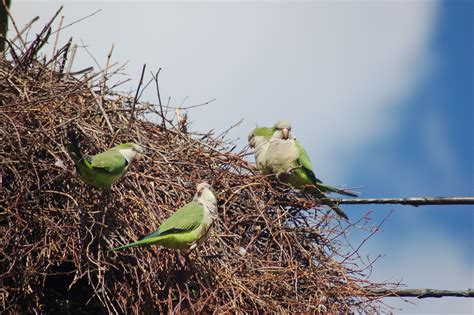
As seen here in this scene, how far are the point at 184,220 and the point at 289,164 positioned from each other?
1279mm

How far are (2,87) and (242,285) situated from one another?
5.37 ft

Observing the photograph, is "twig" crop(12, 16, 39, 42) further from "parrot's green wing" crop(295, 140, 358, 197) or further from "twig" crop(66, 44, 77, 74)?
"parrot's green wing" crop(295, 140, 358, 197)

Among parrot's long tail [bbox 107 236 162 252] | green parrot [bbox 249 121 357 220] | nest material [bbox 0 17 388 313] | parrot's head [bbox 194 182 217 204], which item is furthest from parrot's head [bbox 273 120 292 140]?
parrot's long tail [bbox 107 236 162 252]

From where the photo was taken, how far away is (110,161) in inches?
146

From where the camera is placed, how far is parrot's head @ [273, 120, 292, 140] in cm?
500

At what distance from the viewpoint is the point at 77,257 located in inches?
145

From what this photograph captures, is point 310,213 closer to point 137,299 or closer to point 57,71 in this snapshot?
point 137,299

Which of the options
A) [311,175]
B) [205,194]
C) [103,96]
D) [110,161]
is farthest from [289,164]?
[110,161]

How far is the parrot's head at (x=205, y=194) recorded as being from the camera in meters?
3.95

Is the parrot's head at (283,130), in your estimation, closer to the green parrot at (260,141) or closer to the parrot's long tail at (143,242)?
the green parrot at (260,141)

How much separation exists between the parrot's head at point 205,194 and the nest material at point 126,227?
0.57 ft

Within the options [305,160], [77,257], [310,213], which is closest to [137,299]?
[77,257]

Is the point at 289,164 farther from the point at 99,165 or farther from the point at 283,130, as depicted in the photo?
the point at 99,165

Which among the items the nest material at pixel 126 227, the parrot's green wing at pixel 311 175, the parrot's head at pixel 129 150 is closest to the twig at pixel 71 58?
the nest material at pixel 126 227
